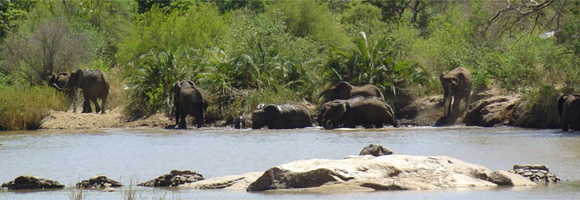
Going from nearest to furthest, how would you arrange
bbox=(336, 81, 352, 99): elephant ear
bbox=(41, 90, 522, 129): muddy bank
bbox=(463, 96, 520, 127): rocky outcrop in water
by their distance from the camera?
bbox=(463, 96, 520, 127): rocky outcrop in water → bbox=(41, 90, 522, 129): muddy bank → bbox=(336, 81, 352, 99): elephant ear

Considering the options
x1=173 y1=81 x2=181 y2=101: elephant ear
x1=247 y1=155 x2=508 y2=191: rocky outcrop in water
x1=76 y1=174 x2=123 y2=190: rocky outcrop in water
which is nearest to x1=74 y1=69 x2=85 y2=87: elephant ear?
x1=173 y1=81 x2=181 y2=101: elephant ear

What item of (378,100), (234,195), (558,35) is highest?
(558,35)

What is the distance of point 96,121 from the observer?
31.3 m

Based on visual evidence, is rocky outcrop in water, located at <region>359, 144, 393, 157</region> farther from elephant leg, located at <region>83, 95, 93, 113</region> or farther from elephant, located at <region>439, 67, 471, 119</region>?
elephant leg, located at <region>83, 95, 93, 113</region>

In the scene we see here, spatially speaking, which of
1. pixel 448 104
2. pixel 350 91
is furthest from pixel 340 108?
pixel 448 104

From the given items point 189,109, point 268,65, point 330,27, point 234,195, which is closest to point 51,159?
point 234,195

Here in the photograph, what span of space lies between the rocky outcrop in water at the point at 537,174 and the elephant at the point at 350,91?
16026mm

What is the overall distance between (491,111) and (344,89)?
4521 mm

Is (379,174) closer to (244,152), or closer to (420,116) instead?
(244,152)

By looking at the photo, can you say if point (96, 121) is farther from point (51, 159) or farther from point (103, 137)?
point (51, 159)

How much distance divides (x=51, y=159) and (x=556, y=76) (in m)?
15.8

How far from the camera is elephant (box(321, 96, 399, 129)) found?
27895 millimetres

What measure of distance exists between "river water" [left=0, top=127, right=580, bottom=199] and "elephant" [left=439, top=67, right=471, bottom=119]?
216 centimetres

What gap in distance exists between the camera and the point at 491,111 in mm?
28250
